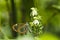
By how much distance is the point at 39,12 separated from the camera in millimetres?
1474

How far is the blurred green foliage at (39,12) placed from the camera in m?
1.48

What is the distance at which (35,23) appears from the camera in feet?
4.65

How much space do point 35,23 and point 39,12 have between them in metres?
0.10

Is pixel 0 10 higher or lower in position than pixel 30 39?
higher

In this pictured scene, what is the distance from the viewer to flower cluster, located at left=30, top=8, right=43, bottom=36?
4.65 feet

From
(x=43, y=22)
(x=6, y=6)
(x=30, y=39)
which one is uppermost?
(x=6, y=6)

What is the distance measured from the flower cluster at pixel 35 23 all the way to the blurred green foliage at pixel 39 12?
4 centimetres

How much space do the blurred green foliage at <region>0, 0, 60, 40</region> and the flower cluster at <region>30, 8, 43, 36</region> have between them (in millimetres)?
36

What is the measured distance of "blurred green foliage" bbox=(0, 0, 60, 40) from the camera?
1.48 meters

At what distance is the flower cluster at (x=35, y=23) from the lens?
1.42 meters

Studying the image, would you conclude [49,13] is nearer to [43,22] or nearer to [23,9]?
[43,22]

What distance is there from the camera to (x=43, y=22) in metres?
1.48

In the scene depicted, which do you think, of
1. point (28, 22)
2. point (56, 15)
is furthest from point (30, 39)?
point (56, 15)

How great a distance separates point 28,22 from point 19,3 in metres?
0.14
